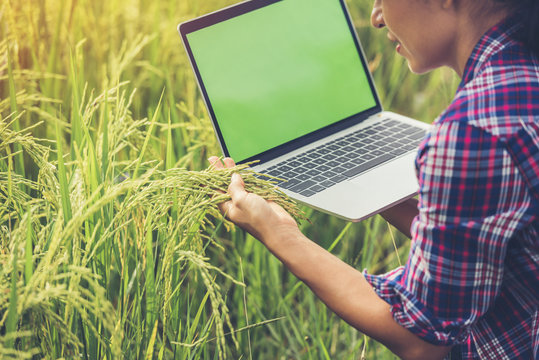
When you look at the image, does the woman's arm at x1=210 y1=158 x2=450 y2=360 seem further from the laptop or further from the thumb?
the laptop

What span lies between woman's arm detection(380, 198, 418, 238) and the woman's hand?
0.45m

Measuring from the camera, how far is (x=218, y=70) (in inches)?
64.3

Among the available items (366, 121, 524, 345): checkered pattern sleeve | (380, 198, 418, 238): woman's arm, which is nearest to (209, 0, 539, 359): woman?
(366, 121, 524, 345): checkered pattern sleeve

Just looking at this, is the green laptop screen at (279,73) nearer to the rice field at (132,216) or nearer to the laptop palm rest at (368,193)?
the rice field at (132,216)

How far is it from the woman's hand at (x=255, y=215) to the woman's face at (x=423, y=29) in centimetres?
40

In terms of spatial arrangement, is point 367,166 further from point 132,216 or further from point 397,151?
point 132,216

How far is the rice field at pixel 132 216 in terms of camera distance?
106 cm

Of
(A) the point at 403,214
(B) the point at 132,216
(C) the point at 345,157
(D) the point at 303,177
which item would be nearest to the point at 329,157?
(C) the point at 345,157

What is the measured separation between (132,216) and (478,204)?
65cm

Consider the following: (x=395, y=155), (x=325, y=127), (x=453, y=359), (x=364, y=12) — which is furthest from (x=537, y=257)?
(x=364, y=12)

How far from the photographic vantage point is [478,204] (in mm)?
966

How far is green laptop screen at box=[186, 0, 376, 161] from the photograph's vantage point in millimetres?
1632

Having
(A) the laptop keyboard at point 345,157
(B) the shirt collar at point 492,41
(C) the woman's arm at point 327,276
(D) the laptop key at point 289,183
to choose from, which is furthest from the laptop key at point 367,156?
(B) the shirt collar at point 492,41

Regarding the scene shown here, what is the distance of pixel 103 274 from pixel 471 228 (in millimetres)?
687
